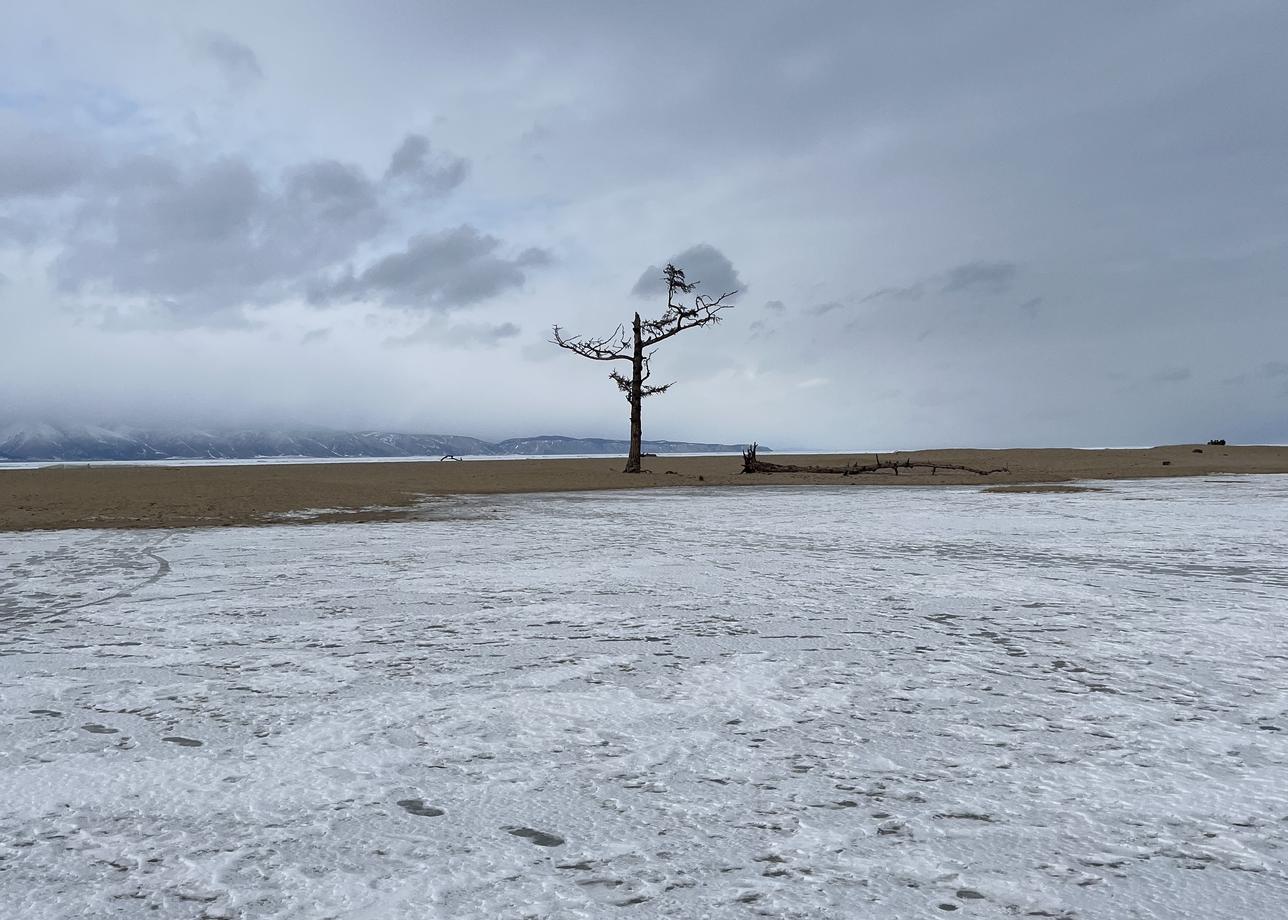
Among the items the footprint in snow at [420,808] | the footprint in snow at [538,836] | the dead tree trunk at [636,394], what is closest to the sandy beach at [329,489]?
the dead tree trunk at [636,394]

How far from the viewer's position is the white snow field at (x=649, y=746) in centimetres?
168

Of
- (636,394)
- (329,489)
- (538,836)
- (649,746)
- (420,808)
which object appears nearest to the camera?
(538,836)

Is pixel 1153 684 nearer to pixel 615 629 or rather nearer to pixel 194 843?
pixel 615 629

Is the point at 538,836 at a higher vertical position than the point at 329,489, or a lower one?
lower

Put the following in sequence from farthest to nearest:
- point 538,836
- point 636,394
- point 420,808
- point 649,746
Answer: point 636,394 → point 649,746 → point 420,808 → point 538,836

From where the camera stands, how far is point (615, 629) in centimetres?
407

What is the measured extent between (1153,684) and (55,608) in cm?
550

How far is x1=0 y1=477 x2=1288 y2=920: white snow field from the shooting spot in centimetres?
168

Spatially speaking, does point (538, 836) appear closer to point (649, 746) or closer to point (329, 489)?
A: point (649, 746)

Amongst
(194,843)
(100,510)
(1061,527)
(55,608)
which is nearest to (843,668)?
(194,843)

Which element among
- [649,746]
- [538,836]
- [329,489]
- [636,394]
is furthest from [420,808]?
[636,394]

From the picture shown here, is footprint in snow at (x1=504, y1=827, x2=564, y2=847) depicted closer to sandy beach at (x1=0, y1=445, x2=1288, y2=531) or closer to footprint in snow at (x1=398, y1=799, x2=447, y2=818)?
footprint in snow at (x1=398, y1=799, x2=447, y2=818)

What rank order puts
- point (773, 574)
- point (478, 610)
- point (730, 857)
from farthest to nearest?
point (773, 574), point (478, 610), point (730, 857)

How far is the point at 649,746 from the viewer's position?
247 centimetres
